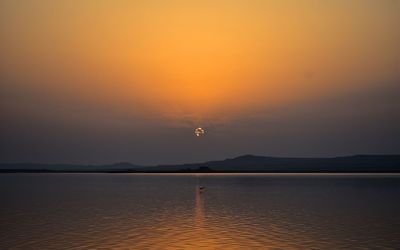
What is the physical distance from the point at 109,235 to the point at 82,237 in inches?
89.5

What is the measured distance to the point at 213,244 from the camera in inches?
1220

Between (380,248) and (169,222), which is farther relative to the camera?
(169,222)

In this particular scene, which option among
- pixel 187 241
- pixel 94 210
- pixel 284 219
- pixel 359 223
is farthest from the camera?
pixel 94 210

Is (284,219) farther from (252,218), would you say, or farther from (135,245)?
(135,245)

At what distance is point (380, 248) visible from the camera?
2959cm

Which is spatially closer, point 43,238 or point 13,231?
point 43,238

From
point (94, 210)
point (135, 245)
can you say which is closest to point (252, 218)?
point (135, 245)

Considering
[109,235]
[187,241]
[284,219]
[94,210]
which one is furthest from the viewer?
[94,210]

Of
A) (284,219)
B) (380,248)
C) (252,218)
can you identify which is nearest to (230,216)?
(252,218)

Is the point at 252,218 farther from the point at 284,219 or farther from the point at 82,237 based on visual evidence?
the point at 82,237

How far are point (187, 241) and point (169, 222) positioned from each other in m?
11.2

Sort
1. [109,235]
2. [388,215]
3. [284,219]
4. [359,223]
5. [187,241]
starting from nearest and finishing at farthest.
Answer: [187,241], [109,235], [359,223], [284,219], [388,215]

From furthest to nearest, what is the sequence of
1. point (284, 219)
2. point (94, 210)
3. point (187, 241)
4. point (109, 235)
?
point (94, 210), point (284, 219), point (109, 235), point (187, 241)

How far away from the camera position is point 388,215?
49094 mm
